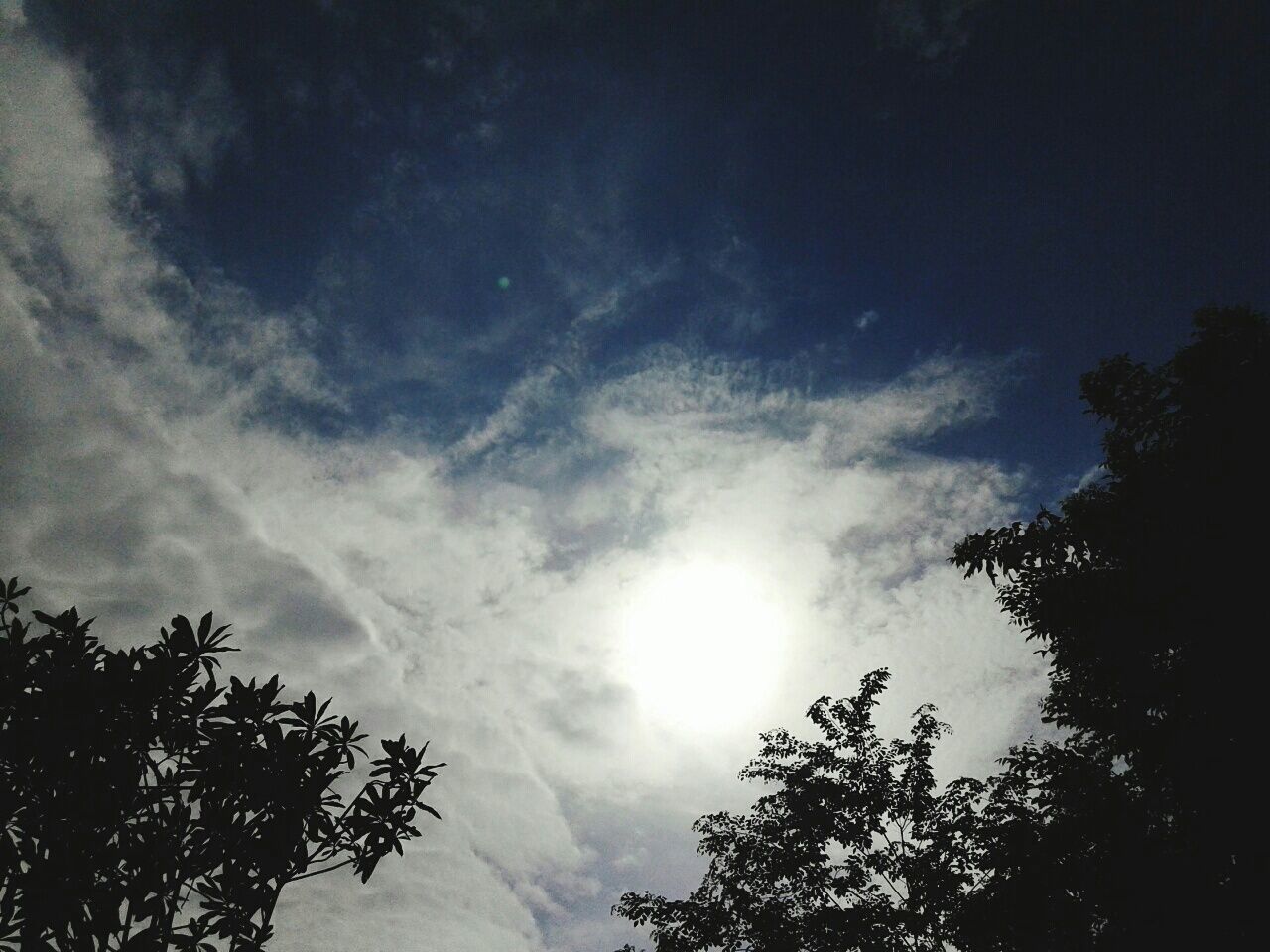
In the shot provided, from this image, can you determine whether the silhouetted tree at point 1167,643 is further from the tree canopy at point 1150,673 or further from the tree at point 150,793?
the tree at point 150,793

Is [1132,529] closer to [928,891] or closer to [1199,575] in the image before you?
[1199,575]

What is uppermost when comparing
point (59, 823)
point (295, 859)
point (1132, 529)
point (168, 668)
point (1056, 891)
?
point (168, 668)

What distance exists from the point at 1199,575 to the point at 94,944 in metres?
17.6

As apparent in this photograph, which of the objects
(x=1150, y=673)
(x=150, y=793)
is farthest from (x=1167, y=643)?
(x=150, y=793)

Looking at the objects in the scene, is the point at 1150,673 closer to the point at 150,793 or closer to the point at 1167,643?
the point at 1167,643

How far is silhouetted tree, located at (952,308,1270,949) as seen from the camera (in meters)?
8.24

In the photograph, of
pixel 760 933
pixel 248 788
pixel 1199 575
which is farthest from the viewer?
pixel 760 933

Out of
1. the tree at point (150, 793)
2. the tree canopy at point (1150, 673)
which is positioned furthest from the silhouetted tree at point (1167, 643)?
the tree at point (150, 793)

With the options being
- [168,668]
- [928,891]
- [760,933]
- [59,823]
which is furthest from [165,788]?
[928,891]

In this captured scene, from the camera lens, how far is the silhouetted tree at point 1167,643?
324 inches

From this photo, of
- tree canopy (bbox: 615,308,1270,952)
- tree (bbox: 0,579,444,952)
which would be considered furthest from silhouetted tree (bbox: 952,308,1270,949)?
tree (bbox: 0,579,444,952)

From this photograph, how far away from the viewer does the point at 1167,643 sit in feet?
30.7

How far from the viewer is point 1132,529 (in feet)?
30.8

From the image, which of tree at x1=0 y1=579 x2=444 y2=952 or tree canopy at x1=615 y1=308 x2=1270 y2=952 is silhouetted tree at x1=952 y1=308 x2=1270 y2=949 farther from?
tree at x1=0 y1=579 x2=444 y2=952
